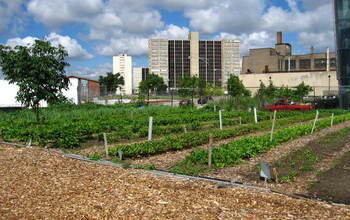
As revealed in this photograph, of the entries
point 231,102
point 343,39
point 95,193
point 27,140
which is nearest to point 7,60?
point 27,140

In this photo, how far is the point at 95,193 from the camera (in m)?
6.32

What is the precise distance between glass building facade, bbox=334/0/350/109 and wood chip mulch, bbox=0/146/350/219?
3034cm

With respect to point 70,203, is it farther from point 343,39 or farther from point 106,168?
point 343,39

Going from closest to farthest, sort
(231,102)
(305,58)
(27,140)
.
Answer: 1. (27,140)
2. (231,102)
3. (305,58)

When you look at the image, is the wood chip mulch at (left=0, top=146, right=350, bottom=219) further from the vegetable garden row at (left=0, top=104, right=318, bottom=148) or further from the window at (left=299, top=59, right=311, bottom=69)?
the window at (left=299, top=59, right=311, bottom=69)

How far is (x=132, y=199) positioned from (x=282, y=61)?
89397 mm

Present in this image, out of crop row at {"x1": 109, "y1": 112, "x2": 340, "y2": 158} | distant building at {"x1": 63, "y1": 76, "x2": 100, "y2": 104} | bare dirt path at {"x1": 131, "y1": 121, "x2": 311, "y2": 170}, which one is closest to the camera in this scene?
bare dirt path at {"x1": 131, "y1": 121, "x2": 311, "y2": 170}

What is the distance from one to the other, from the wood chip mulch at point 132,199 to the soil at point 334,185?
56 centimetres

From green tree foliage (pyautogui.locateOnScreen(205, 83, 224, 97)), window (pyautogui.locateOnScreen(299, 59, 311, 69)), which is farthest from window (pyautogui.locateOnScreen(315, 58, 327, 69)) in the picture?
green tree foliage (pyautogui.locateOnScreen(205, 83, 224, 97))

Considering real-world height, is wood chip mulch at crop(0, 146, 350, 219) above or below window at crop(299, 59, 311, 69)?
below

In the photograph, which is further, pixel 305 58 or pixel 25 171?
pixel 305 58

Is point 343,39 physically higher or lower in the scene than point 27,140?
higher

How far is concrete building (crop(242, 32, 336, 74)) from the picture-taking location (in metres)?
84.9

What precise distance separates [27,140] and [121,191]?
7412 millimetres
